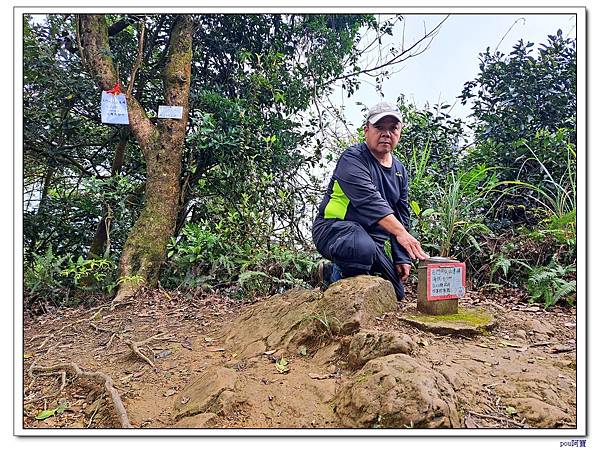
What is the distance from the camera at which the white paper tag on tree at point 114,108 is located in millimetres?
4016

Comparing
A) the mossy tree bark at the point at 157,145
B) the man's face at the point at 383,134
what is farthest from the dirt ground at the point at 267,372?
the man's face at the point at 383,134

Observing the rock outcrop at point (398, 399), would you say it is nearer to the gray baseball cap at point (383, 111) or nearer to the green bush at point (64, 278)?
the gray baseball cap at point (383, 111)

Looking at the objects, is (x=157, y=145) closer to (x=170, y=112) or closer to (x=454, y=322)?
(x=170, y=112)

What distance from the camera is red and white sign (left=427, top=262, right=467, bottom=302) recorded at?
261 cm

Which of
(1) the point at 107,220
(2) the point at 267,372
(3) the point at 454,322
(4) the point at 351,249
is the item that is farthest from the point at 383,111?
(1) the point at 107,220

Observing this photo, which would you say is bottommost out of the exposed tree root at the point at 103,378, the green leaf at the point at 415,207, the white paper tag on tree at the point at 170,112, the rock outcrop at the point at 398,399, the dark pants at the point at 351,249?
the exposed tree root at the point at 103,378

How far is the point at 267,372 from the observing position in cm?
223

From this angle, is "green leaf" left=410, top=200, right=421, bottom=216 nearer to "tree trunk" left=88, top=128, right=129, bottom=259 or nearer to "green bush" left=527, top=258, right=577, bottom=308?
"green bush" left=527, top=258, right=577, bottom=308

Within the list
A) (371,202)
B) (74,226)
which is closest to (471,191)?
(371,202)

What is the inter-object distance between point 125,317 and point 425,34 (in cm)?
286

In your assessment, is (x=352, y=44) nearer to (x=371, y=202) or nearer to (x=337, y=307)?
(x=371, y=202)

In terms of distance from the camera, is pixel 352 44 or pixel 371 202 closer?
pixel 371 202

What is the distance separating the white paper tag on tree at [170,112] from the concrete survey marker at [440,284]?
258 cm
